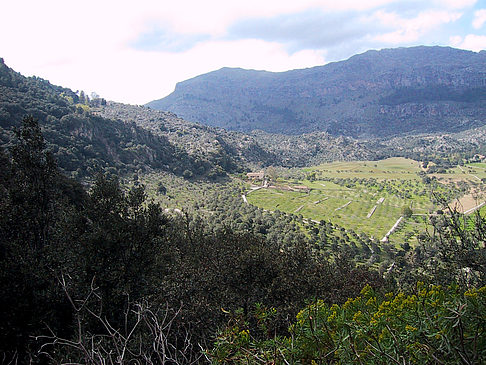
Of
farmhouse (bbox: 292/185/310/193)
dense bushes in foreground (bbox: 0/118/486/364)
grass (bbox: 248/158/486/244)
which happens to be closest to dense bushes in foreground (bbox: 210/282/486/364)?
dense bushes in foreground (bbox: 0/118/486/364)

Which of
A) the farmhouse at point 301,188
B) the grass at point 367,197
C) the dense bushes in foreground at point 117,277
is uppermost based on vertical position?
the dense bushes in foreground at point 117,277

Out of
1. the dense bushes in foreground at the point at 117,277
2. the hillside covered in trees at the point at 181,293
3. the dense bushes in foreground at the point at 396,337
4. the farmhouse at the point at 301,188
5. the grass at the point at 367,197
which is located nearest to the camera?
the dense bushes in foreground at the point at 396,337

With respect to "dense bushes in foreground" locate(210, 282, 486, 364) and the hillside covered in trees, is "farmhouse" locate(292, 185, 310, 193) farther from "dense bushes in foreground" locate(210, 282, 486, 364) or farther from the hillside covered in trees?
"dense bushes in foreground" locate(210, 282, 486, 364)

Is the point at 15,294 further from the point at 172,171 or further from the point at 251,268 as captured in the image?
the point at 172,171

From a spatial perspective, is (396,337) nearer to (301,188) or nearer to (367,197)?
(367,197)

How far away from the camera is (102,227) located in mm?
15258

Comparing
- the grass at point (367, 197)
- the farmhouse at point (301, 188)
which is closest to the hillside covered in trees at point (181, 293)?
the grass at point (367, 197)

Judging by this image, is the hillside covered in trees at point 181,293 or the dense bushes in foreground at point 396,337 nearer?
the dense bushes in foreground at point 396,337

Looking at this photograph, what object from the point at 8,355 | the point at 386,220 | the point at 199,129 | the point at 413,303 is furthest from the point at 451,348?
the point at 199,129

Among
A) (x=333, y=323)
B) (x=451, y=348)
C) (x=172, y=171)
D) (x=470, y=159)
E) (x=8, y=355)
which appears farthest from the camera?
(x=470, y=159)

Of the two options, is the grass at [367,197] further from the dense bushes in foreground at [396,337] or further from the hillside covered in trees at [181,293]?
the dense bushes in foreground at [396,337]

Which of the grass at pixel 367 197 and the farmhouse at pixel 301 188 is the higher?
the farmhouse at pixel 301 188

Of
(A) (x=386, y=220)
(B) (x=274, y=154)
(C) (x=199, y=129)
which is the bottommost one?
(A) (x=386, y=220)

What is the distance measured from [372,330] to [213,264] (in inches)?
574
